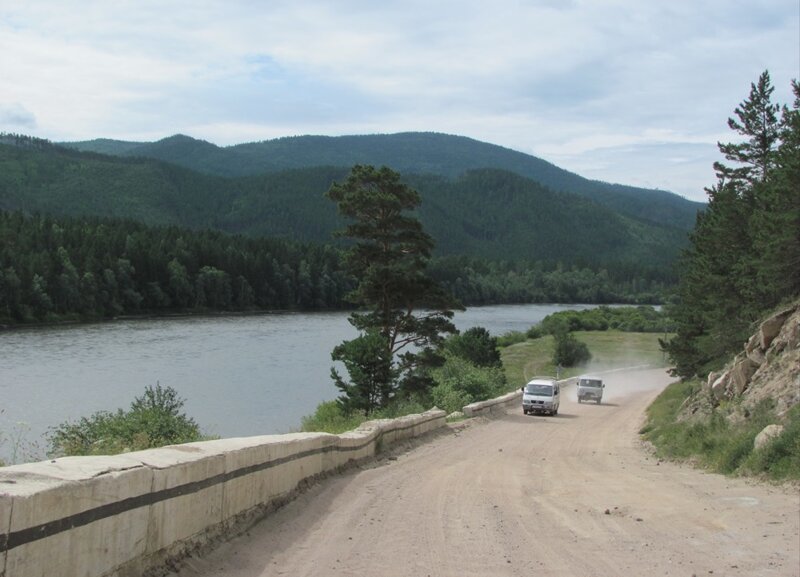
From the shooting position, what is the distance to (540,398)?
37.7m

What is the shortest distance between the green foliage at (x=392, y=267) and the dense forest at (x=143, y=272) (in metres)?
45.6

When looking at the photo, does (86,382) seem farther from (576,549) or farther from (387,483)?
(576,549)

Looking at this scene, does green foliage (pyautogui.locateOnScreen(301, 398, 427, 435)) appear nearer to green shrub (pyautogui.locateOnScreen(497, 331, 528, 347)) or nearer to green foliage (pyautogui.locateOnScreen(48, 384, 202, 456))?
green foliage (pyautogui.locateOnScreen(48, 384, 202, 456))

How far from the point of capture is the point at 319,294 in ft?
436

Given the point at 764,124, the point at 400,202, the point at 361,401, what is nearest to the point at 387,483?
the point at 361,401

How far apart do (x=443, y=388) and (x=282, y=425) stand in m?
9.76

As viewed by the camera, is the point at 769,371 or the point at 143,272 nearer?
the point at 769,371

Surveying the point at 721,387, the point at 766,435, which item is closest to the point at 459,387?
the point at 721,387

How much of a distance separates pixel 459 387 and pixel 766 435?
101 ft

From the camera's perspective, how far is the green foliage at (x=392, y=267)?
41094 millimetres

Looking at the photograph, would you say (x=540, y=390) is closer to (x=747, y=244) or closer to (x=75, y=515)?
(x=747, y=244)

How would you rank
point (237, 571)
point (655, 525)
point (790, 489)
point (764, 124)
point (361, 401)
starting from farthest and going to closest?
point (764, 124), point (361, 401), point (790, 489), point (655, 525), point (237, 571)

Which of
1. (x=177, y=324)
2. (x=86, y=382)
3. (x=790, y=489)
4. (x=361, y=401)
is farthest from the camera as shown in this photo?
(x=177, y=324)

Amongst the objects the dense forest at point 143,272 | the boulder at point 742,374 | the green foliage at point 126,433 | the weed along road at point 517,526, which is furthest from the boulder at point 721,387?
the dense forest at point 143,272
